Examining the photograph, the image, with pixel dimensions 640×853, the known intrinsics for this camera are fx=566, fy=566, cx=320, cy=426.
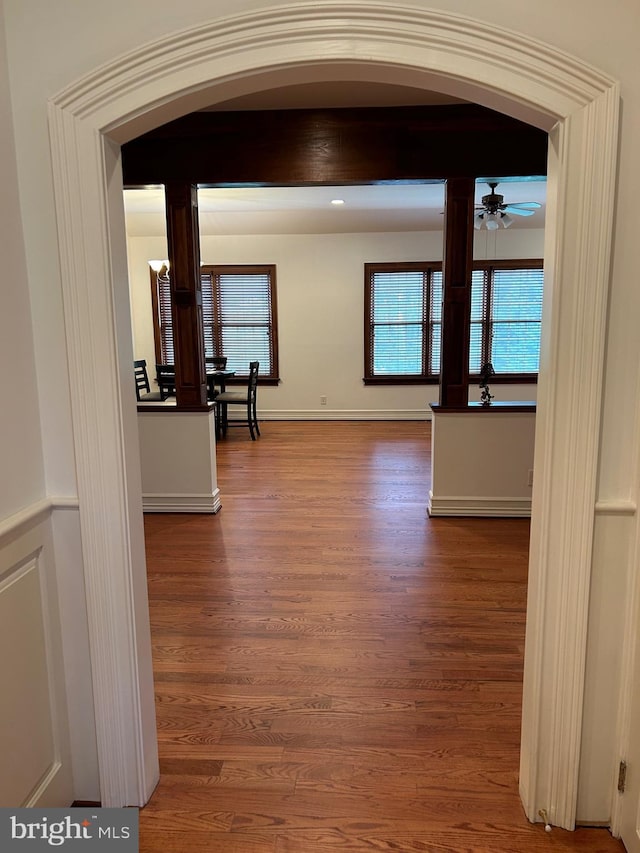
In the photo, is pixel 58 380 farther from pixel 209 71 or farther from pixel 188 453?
pixel 188 453

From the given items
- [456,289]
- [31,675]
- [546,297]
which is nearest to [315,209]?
[456,289]

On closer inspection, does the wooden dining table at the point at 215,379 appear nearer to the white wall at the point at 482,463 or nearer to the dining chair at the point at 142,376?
the dining chair at the point at 142,376

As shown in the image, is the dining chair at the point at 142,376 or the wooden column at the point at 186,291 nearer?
the wooden column at the point at 186,291

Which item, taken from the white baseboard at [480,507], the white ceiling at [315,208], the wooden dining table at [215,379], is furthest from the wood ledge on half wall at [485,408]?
the wooden dining table at [215,379]

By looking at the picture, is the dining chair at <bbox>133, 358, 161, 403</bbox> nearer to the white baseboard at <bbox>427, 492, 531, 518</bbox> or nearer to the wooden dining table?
the wooden dining table

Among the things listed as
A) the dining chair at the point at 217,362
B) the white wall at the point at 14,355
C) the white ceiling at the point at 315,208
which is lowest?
the dining chair at the point at 217,362

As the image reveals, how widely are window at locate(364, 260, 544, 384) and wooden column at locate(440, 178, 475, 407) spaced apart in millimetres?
4452

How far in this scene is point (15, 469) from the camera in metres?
1.54

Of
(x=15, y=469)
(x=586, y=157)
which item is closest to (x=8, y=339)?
(x=15, y=469)

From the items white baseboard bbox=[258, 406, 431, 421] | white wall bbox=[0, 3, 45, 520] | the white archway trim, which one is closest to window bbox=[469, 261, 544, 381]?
white baseboard bbox=[258, 406, 431, 421]

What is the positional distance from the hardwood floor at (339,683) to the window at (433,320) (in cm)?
454

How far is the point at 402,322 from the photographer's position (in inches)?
344

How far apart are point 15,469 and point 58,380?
0.27 m

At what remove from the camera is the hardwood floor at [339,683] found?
174 cm
